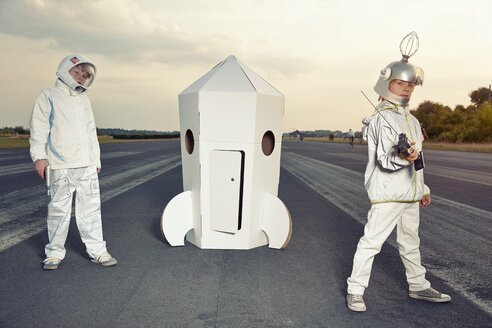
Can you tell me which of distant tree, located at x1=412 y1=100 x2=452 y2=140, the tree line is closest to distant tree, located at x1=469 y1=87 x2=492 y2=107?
the tree line

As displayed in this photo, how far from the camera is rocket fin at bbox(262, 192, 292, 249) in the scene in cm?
458

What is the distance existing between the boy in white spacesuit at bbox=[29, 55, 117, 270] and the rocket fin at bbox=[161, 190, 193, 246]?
0.81 m

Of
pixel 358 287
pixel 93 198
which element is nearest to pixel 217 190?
pixel 93 198

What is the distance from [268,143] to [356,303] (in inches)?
87.7

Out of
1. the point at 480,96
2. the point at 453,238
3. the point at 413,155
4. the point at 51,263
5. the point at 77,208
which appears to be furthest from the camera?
the point at 480,96

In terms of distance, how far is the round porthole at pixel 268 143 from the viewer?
4672 mm

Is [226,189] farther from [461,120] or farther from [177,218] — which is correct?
[461,120]

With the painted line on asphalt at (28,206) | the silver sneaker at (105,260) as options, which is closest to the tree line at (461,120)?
the painted line on asphalt at (28,206)

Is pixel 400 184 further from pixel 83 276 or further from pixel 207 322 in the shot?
pixel 83 276

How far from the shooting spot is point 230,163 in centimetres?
440

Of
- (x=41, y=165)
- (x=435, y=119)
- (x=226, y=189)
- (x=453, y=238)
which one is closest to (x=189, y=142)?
(x=226, y=189)

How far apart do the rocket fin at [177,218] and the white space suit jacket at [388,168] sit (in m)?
2.38

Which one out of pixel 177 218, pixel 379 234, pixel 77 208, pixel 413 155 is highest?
pixel 413 155

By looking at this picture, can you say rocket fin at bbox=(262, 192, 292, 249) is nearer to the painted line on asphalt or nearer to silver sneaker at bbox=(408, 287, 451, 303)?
silver sneaker at bbox=(408, 287, 451, 303)
